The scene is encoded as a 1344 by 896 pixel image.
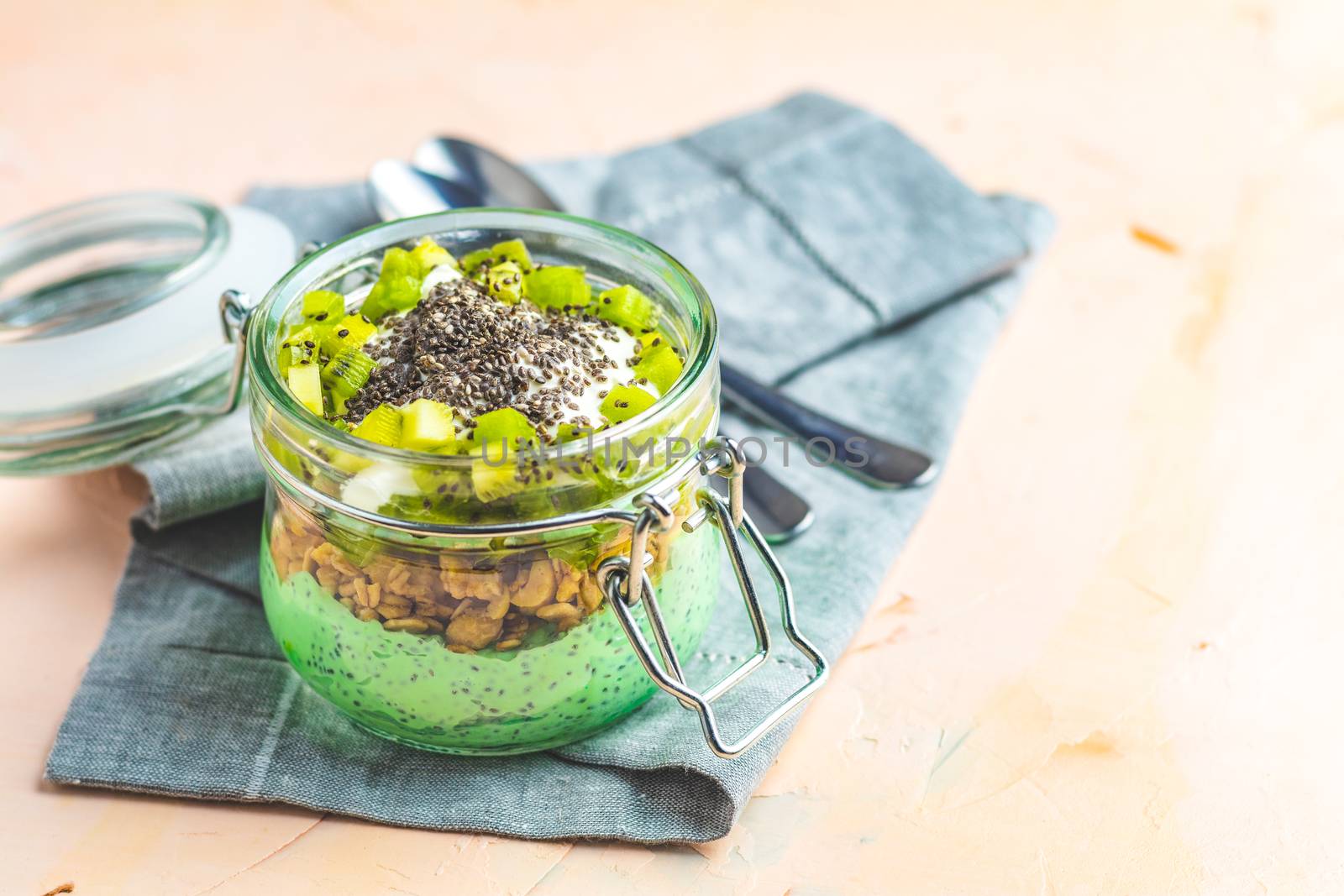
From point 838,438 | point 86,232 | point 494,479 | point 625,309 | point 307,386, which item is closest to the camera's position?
point 494,479

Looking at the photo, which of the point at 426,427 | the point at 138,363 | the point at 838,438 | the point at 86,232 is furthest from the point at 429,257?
the point at 86,232

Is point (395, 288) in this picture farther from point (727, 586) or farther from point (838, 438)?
point (838, 438)

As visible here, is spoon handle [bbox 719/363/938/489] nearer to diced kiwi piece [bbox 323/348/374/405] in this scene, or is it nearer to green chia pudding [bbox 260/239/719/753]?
green chia pudding [bbox 260/239/719/753]

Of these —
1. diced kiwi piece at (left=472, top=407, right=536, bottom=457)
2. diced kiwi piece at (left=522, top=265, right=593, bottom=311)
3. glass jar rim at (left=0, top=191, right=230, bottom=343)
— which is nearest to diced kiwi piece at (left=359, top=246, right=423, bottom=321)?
diced kiwi piece at (left=522, top=265, right=593, bottom=311)

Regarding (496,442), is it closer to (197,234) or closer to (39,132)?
(197,234)

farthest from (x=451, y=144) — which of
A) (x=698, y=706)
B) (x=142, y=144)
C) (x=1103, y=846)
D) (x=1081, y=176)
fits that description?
(x=1103, y=846)

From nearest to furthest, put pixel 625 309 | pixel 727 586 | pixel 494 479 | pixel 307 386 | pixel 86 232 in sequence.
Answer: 1. pixel 494 479
2. pixel 307 386
3. pixel 625 309
4. pixel 727 586
5. pixel 86 232
